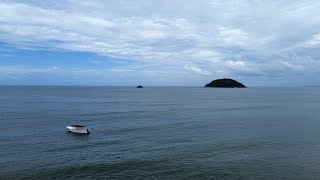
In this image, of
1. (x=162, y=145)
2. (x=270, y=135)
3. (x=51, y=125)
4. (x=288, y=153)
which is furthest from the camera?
(x=51, y=125)

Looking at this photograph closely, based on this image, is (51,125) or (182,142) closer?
(182,142)

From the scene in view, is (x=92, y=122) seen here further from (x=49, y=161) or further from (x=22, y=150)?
(x=49, y=161)

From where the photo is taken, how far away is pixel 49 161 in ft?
167

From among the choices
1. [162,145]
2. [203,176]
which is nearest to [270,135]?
[162,145]

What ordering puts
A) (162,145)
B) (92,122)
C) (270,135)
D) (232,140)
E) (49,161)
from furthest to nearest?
(92,122) < (270,135) < (232,140) < (162,145) < (49,161)

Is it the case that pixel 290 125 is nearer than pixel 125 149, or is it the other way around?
→ pixel 125 149

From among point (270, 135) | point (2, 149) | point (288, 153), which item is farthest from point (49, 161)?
point (270, 135)

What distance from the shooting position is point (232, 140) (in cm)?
6850

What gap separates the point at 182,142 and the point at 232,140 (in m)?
12.5

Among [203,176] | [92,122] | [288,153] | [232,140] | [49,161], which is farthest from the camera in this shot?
[92,122]

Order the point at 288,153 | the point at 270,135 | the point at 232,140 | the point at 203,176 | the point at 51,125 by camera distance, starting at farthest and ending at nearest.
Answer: the point at 51,125, the point at 270,135, the point at 232,140, the point at 288,153, the point at 203,176

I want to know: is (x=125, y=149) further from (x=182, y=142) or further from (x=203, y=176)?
(x=203, y=176)

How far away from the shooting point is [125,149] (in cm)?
5959

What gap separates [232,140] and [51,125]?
2222 inches
